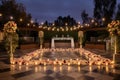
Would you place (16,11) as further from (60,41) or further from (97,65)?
(97,65)

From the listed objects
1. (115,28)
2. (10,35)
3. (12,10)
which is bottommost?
(10,35)

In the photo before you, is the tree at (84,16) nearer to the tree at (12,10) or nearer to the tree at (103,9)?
the tree at (103,9)

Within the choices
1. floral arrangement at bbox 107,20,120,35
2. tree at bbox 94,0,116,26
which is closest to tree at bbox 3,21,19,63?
floral arrangement at bbox 107,20,120,35

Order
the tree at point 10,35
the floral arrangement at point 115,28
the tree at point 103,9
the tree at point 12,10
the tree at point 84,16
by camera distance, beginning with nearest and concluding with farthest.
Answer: the tree at point 10,35
the floral arrangement at point 115,28
the tree at point 12,10
the tree at point 103,9
the tree at point 84,16

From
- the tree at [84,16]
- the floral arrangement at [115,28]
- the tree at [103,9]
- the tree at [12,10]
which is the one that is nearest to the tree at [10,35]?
the floral arrangement at [115,28]

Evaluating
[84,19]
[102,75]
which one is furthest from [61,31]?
[102,75]

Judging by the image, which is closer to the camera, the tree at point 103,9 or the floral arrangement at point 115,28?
the floral arrangement at point 115,28

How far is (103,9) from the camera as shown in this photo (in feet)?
173

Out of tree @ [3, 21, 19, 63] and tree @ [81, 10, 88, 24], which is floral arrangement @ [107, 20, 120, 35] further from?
tree @ [81, 10, 88, 24]

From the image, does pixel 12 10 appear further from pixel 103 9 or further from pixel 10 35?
pixel 10 35

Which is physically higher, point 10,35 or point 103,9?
point 103,9

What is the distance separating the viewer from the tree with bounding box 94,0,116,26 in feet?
168

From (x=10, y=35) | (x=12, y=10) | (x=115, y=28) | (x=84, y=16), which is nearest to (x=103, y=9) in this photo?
(x=84, y=16)

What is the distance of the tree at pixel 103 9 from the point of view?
51281mm
